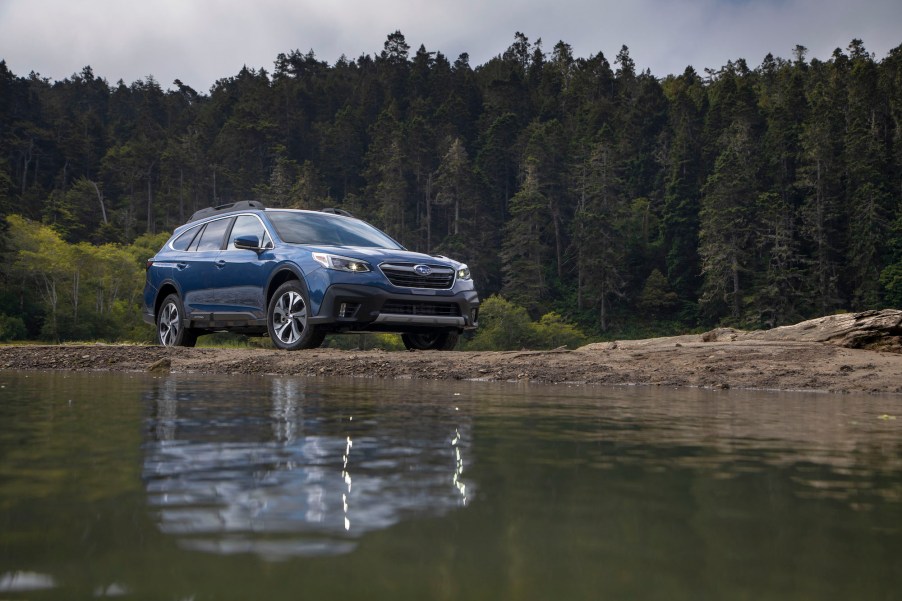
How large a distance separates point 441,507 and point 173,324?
1209 centimetres

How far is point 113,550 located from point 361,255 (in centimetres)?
948

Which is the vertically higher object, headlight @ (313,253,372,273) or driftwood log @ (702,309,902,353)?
headlight @ (313,253,372,273)

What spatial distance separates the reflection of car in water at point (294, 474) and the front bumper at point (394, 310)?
5749 mm

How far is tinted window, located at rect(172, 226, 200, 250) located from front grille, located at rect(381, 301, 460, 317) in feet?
13.3

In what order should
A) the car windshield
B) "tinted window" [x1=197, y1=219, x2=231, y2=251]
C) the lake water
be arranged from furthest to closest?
"tinted window" [x1=197, y1=219, x2=231, y2=251]
the car windshield
the lake water

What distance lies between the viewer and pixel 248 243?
11.9 meters

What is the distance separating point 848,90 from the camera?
112 m

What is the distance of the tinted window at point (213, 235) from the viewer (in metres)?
13.2

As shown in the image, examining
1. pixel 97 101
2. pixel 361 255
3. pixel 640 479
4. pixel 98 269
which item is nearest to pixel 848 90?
pixel 98 269

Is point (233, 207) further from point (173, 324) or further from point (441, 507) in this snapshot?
point (441, 507)

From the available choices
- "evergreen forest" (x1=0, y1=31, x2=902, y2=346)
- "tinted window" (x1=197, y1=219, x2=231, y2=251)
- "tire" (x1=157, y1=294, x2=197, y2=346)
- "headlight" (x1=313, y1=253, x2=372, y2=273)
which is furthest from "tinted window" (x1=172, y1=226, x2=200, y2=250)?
"evergreen forest" (x1=0, y1=31, x2=902, y2=346)

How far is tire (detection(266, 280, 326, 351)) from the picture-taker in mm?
11352

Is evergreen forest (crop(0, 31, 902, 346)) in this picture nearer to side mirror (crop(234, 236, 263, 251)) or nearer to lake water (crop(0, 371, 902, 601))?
side mirror (crop(234, 236, 263, 251))

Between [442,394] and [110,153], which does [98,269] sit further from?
[442,394]
